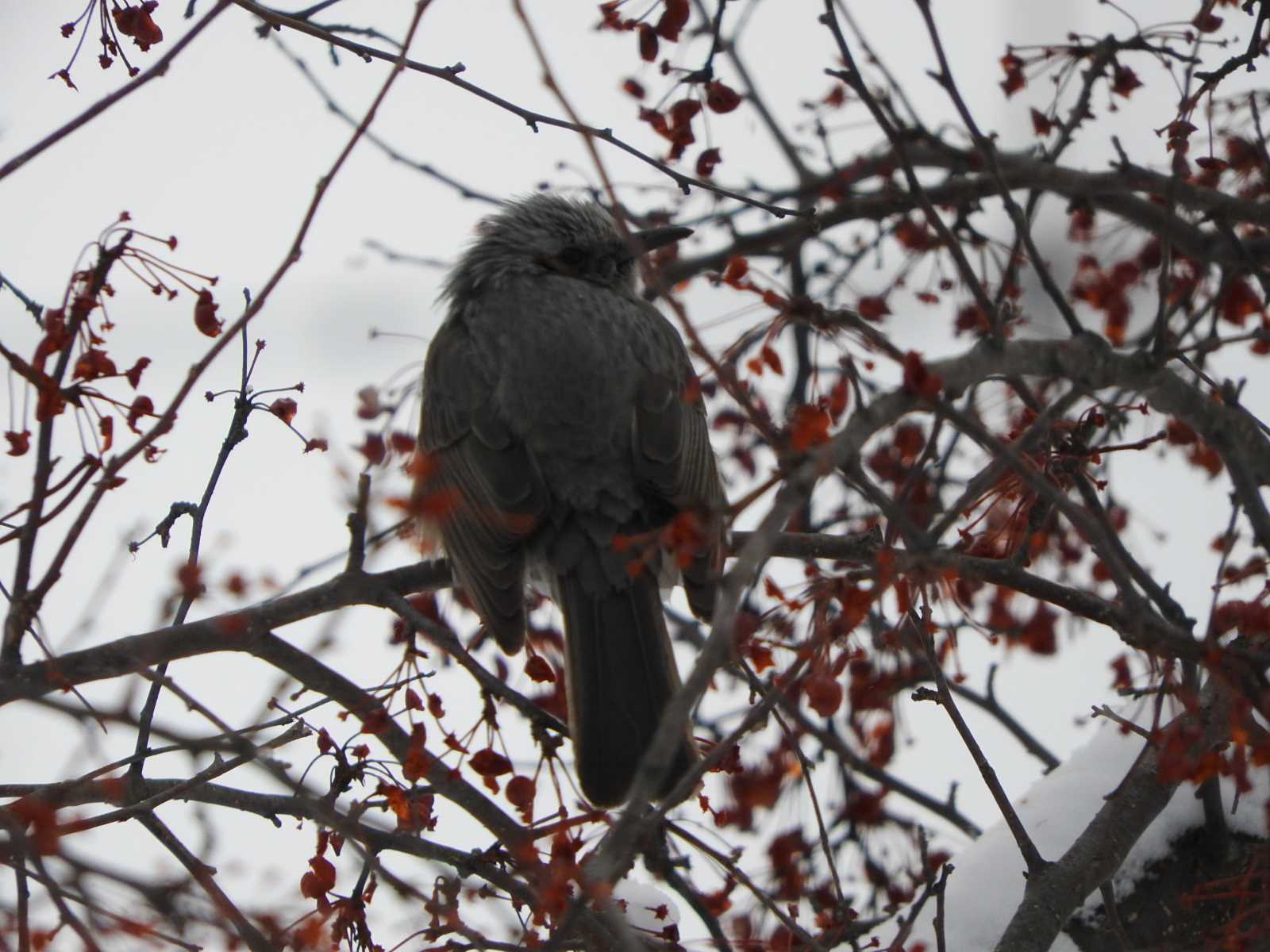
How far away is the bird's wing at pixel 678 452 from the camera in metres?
4.48

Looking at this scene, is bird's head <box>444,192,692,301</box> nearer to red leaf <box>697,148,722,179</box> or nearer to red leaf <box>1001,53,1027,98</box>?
red leaf <box>697,148,722,179</box>

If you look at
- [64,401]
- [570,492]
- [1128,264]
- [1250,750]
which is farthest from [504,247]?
[1250,750]

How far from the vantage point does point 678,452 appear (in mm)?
4734

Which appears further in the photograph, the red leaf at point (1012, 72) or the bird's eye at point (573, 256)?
the bird's eye at point (573, 256)

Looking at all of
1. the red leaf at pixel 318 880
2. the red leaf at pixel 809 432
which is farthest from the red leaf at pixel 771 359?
the red leaf at pixel 318 880

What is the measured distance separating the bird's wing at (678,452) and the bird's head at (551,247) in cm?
60

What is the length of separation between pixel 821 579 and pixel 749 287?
Answer: 0.67 metres

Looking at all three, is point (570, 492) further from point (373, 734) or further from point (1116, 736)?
point (1116, 736)

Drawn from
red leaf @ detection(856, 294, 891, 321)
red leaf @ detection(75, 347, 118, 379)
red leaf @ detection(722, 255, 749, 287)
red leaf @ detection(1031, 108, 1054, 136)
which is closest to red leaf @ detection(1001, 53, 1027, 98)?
red leaf @ detection(1031, 108, 1054, 136)

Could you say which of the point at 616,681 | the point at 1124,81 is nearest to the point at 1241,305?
the point at 1124,81

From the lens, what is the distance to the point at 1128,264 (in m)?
6.02

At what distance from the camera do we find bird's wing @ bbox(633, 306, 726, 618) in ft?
14.7

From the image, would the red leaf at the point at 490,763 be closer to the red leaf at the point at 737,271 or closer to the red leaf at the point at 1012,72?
the red leaf at the point at 737,271

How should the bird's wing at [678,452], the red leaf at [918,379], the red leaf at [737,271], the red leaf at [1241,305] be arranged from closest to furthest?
the red leaf at [918,379], the red leaf at [737,271], the bird's wing at [678,452], the red leaf at [1241,305]
